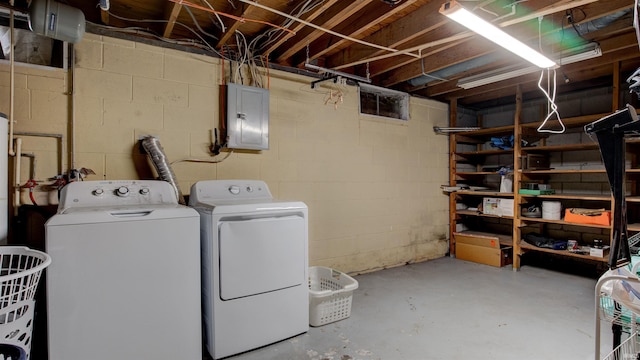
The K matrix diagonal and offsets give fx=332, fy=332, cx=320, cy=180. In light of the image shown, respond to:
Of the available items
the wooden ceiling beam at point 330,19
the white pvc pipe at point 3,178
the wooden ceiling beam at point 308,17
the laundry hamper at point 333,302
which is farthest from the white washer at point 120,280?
the wooden ceiling beam at point 330,19

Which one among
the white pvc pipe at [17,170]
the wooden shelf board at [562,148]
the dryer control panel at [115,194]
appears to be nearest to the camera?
the dryer control panel at [115,194]

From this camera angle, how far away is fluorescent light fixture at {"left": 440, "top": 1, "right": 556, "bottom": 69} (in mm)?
1751

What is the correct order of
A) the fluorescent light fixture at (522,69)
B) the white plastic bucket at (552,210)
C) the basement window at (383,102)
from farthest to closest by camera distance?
1. the basement window at (383,102)
2. the white plastic bucket at (552,210)
3. the fluorescent light fixture at (522,69)

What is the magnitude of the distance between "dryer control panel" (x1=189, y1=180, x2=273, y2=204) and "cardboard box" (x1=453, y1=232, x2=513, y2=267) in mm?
3023

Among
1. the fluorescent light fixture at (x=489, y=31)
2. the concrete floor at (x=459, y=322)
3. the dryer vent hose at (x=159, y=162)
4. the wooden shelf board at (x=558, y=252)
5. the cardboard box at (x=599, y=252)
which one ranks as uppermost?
the fluorescent light fixture at (x=489, y=31)

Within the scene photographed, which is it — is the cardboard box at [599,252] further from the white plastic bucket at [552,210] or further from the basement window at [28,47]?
the basement window at [28,47]

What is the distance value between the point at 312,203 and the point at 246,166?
0.81 meters

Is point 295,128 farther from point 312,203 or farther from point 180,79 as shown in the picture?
point 180,79

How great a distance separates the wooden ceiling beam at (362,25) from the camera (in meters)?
2.32

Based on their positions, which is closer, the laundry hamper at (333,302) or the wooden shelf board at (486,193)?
the laundry hamper at (333,302)

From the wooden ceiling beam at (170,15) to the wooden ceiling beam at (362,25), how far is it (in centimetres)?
124

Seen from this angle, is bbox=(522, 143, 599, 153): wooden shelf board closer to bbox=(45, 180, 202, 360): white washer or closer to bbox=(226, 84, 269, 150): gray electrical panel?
bbox=(226, 84, 269, 150): gray electrical panel

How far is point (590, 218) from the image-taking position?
3492 millimetres

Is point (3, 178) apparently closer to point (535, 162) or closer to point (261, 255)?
point (261, 255)
